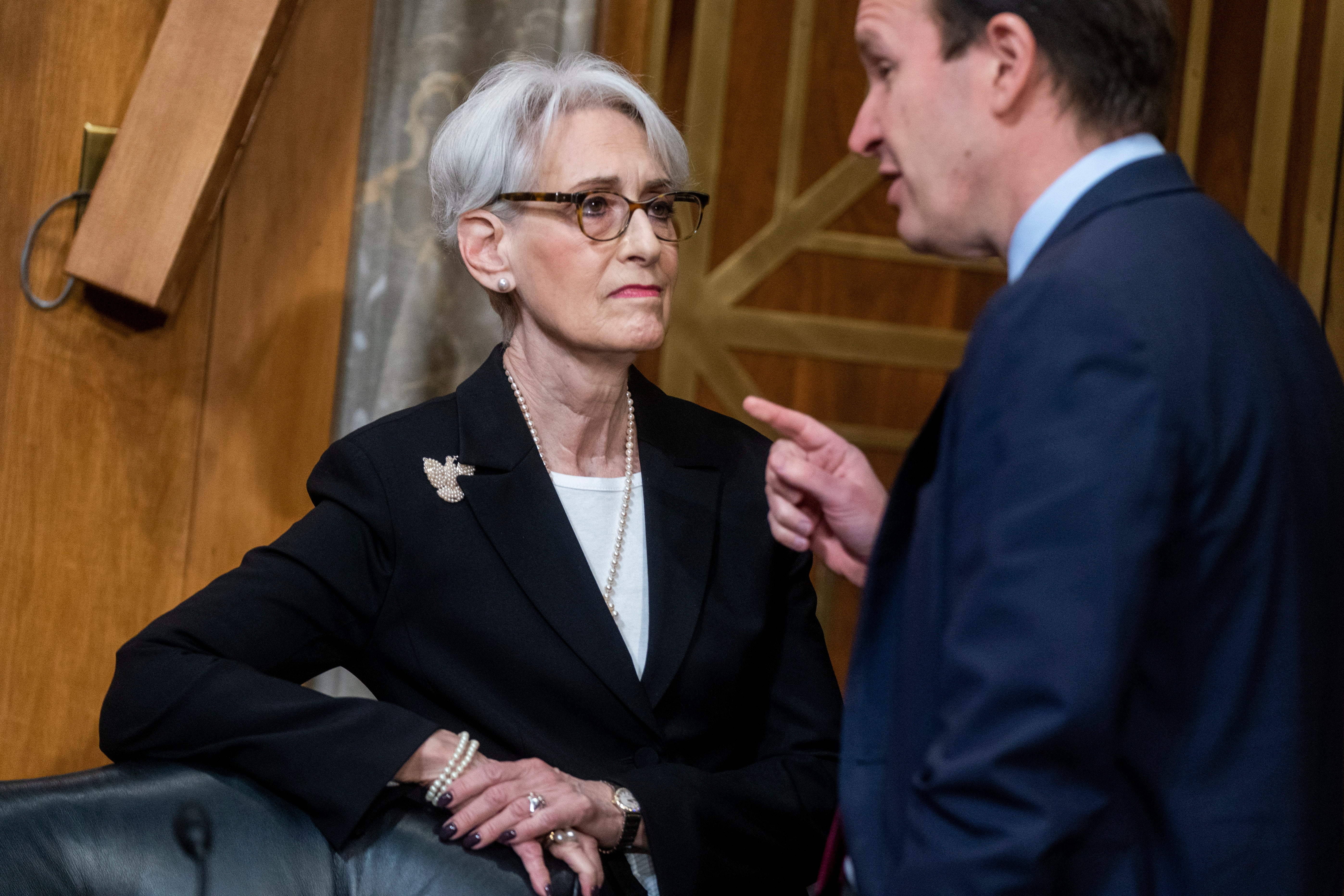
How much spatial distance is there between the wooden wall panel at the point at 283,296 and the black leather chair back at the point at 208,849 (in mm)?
1219

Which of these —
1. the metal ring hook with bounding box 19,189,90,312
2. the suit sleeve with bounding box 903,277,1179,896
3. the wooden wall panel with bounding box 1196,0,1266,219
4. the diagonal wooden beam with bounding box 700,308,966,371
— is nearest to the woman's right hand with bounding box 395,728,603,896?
the suit sleeve with bounding box 903,277,1179,896

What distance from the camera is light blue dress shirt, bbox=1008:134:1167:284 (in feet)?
A: 3.70

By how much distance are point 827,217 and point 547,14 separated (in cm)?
134

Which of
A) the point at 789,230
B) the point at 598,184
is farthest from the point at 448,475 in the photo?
the point at 789,230

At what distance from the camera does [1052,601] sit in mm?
923

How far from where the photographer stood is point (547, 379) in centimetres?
200

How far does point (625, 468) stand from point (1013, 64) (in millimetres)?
Result: 1051

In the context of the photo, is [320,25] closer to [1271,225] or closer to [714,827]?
[714,827]

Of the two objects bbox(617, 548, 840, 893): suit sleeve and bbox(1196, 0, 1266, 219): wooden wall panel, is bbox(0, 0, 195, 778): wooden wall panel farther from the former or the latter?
bbox(1196, 0, 1266, 219): wooden wall panel

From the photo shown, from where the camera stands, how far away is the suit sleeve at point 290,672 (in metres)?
1.56

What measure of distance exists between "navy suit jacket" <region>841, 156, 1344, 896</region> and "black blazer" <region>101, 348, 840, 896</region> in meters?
0.68

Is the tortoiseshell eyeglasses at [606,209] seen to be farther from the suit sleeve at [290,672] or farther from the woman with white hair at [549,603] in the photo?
the suit sleeve at [290,672]

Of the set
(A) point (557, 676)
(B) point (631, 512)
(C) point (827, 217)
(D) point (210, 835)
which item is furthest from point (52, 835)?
(C) point (827, 217)

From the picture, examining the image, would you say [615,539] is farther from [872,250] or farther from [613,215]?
[872,250]
